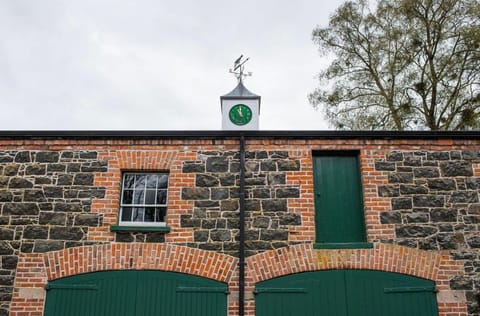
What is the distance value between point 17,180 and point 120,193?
6.75 feet

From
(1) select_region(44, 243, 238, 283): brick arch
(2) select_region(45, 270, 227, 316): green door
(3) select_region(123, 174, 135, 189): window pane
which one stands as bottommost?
(2) select_region(45, 270, 227, 316): green door

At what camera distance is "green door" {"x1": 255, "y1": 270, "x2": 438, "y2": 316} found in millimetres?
6957

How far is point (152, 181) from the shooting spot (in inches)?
312

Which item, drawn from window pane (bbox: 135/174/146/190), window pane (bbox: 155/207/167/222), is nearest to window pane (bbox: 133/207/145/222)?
window pane (bbox: 155/207/167/222)

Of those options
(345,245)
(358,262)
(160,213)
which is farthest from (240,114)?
(358,262)

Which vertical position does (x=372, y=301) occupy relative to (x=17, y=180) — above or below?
below

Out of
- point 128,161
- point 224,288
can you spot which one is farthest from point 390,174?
point 128,161

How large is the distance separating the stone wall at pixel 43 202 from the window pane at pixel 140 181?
2.14 ft

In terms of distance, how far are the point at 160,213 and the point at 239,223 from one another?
5.12 ft

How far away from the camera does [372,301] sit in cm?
699

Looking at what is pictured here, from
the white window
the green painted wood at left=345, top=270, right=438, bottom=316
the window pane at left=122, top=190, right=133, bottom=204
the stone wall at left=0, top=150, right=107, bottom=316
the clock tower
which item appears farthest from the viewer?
the clock tower

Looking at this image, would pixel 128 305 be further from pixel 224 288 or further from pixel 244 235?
pixel 244 235

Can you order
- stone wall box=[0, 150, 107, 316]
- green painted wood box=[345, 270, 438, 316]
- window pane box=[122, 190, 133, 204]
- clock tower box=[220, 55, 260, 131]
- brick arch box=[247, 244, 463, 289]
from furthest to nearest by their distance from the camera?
1. clock tower box=[220, 55, 260, 131]
2. window pane box=[122, 190, 133, 204]
3. stone wall box=[0, 150, 107, 316]
4. brick arch box=[247, 244, 463, 289]
5. green painted wood box=[345, 270, 438, 316]

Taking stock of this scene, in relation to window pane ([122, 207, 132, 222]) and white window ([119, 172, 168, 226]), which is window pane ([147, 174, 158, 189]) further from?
window pane ([122, 207, 132, 222])
